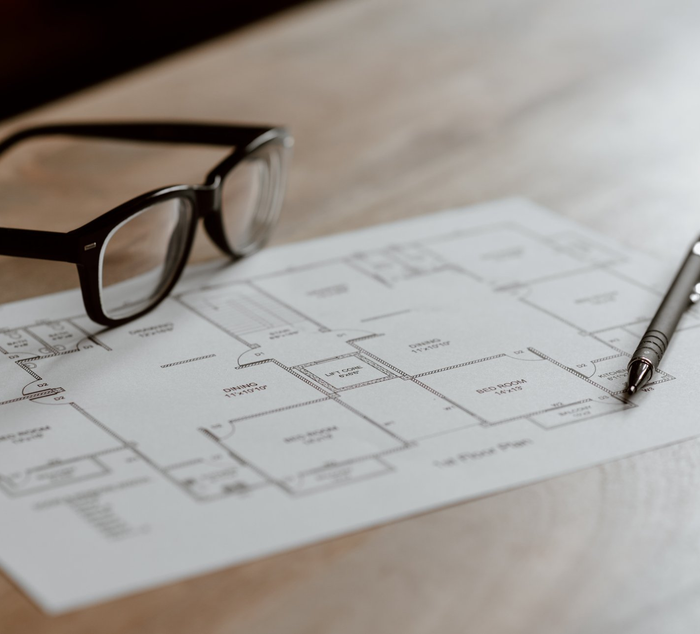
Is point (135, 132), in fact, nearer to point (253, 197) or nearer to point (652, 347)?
point (253, 197)

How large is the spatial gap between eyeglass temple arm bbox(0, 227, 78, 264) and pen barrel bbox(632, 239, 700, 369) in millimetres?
361

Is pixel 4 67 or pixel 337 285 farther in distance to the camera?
Result: pixel 4 67

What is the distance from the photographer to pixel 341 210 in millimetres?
876

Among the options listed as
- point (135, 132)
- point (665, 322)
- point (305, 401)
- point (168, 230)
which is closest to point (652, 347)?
point (665, 322)

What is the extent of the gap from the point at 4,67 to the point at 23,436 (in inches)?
65.7

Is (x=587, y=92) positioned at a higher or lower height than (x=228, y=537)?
higher

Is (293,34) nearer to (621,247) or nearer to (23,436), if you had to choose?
(621,247)

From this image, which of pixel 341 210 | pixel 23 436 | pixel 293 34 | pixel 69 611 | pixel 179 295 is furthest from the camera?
pixel 293 34

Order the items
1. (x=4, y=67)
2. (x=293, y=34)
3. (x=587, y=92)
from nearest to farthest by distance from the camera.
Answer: (x=587, y=92)
(x=293, y=34)
(x=4, y=67)

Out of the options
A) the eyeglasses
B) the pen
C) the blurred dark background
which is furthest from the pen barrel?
the blurred dark background

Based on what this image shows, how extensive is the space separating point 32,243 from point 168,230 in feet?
0.38

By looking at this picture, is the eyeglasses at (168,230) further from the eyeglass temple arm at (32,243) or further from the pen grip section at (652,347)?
the pen grip section at (652,347)

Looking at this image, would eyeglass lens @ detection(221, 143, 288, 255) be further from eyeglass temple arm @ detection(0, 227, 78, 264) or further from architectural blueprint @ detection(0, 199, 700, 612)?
eyeglass temple arm @ detection(0, 227, 78, 264)

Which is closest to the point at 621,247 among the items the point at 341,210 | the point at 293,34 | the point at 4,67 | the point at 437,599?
the point at 341,210
